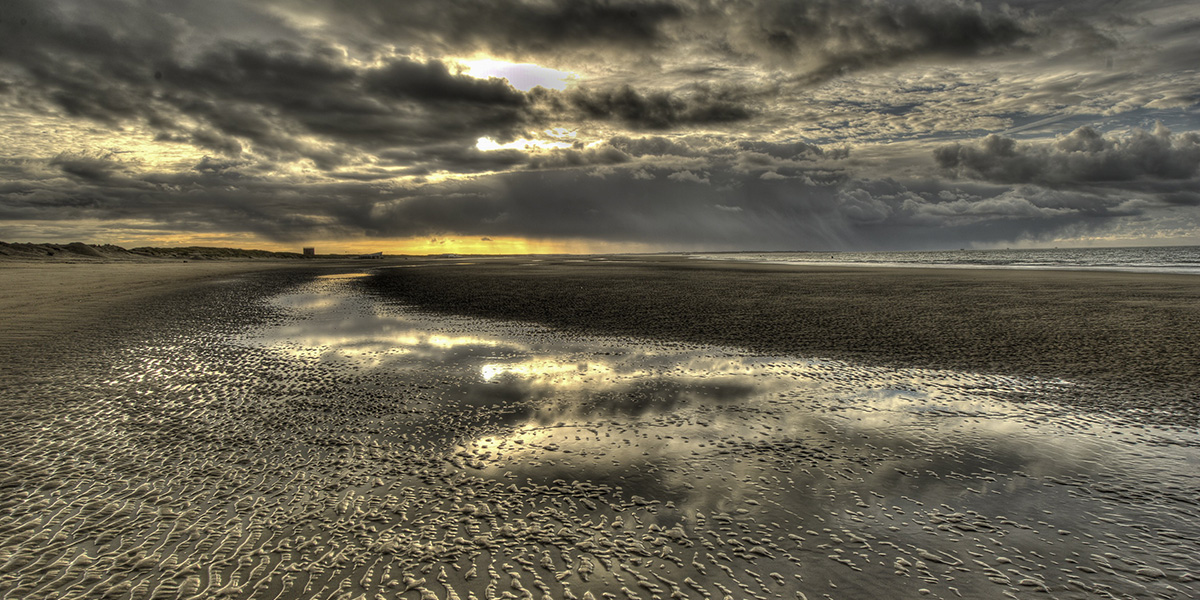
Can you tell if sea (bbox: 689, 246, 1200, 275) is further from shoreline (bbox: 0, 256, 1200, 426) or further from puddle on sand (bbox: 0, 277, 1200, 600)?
puddle on sand (bbox: 0, 277, 1200, 600)

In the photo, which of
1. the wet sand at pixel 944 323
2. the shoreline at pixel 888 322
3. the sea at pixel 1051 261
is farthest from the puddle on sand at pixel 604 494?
the sea at pixel 1051 261

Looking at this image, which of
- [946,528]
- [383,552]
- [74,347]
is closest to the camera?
[383,552]

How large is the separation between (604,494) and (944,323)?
501 inches

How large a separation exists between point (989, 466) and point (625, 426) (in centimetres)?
347

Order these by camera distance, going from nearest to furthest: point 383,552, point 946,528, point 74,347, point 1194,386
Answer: point 383,552, point 946,528, point 1194,386, point 74,347

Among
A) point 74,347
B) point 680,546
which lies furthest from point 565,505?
point 74,347

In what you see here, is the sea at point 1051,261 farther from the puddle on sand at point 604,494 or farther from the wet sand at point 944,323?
the puddle on sand at point 604,494

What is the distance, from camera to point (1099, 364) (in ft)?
29.8

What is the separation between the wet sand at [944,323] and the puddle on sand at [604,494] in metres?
1.52

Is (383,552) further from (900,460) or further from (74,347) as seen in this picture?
(74,347)

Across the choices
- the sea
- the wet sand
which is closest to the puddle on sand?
the wet sand

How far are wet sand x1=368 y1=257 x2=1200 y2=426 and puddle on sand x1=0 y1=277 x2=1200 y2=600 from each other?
4.98 feet

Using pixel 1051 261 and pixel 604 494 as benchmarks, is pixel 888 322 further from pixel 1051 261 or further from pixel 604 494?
pixel 1051 261

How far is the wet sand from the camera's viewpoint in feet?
28.6
